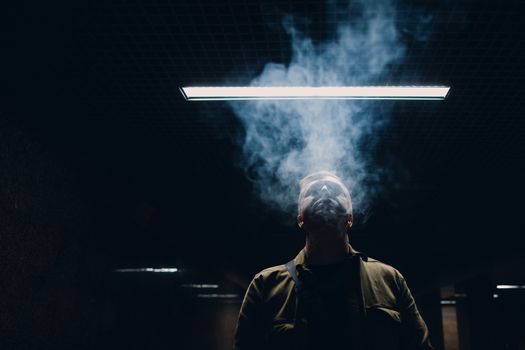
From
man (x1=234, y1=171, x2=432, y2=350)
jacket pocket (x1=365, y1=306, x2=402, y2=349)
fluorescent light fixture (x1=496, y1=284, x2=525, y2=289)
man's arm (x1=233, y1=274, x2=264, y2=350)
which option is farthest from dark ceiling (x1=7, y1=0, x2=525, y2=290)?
fluorescent light fixture (x1=496, y1=284, x2=525, y2=289)

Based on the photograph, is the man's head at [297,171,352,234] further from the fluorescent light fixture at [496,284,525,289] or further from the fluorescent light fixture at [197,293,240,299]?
the fluorescent light fixture at [496,284,525,289]

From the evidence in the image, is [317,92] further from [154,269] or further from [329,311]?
[154,269]

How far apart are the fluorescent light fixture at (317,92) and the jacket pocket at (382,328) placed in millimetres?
2250

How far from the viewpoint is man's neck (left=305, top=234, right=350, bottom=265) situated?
2.23m

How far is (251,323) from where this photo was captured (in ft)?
7.32

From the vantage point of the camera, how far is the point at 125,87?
3842mm

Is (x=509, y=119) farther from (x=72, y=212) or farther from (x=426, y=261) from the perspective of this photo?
(x=426, y=261)

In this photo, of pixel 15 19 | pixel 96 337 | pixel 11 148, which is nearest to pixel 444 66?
pixel 15 19

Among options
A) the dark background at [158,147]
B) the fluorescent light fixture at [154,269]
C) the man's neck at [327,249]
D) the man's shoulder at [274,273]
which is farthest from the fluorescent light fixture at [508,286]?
the man's shoulder at [274,273]

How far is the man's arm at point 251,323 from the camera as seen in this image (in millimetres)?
2188

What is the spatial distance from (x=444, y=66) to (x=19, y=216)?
12.6ft

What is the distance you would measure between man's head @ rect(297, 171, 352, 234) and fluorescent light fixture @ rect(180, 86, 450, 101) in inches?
65.5

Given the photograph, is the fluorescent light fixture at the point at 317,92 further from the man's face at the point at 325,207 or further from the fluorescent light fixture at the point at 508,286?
the fluorescent light fixture at the point at 508,286

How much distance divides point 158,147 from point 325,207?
12.1 feet
